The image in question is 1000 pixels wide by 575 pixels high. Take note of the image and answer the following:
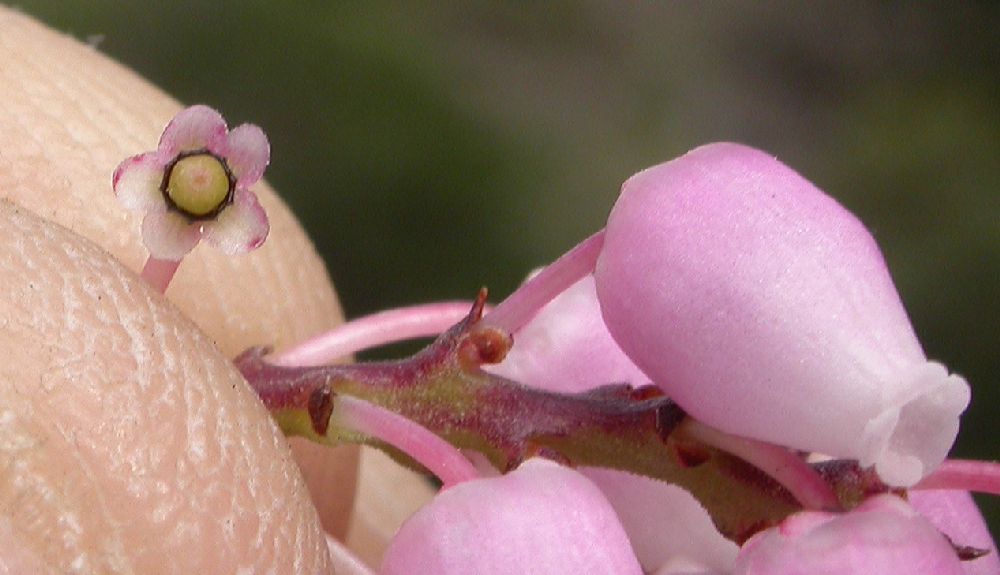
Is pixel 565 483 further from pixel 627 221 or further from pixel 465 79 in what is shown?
pixel 465 79

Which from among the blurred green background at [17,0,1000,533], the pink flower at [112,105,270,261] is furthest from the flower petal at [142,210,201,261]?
the blurred green background at [17,0,1000,533]

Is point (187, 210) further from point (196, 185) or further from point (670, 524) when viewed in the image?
point (670, 524)

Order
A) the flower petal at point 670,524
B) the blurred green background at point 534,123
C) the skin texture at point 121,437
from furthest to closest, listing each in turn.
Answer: the blurred green background at point 534,123 → the flower petal at point 670,524 → the skin texture at point 121,437

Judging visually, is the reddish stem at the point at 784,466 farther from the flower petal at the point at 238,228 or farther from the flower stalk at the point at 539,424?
the flower petal at the point at 238,228

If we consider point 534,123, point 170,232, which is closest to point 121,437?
point 170,232

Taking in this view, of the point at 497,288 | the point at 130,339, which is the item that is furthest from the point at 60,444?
the point at 497,288

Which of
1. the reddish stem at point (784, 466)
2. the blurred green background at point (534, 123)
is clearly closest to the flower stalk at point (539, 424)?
the reddish stem at point (784, 466)
